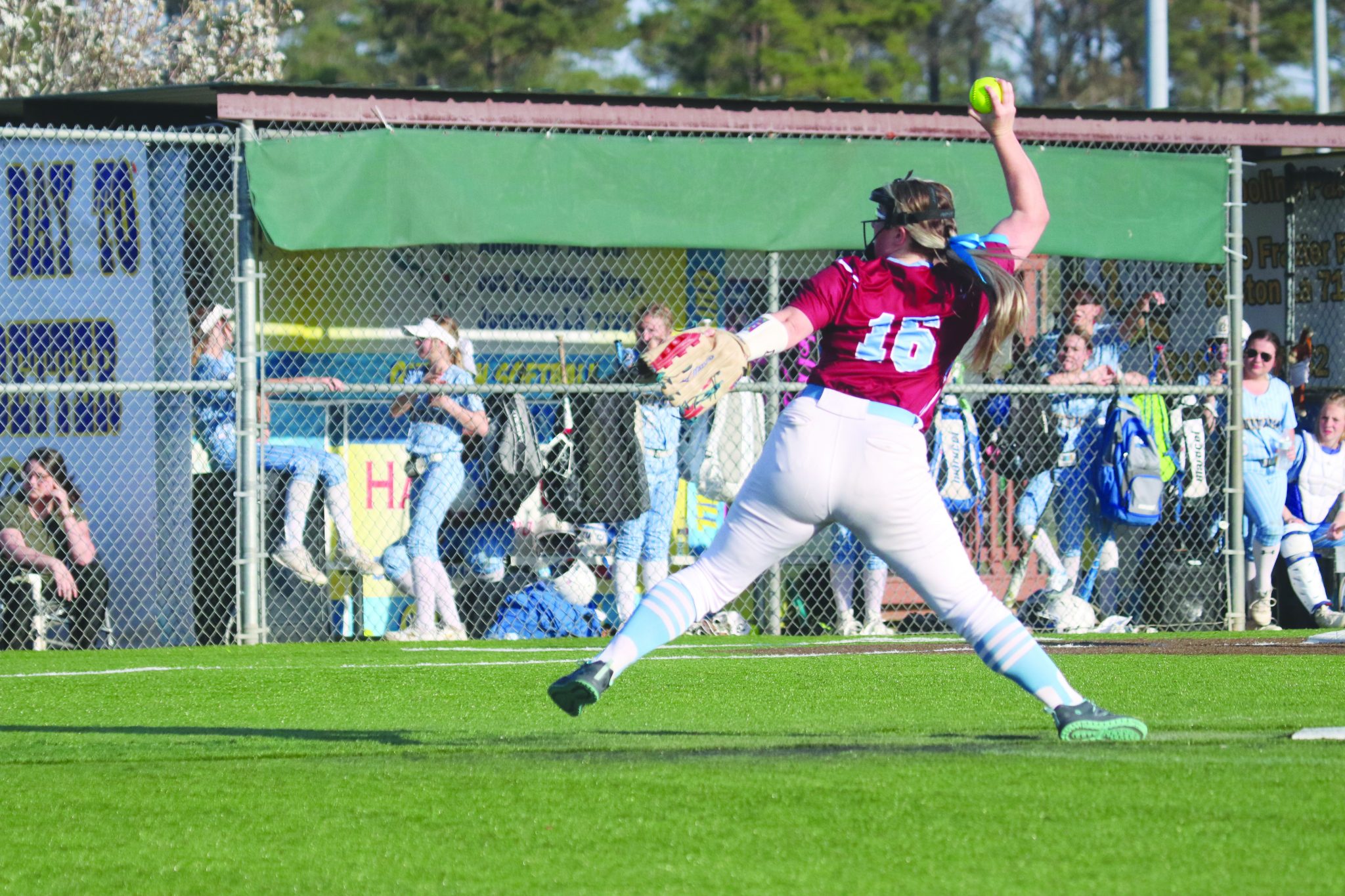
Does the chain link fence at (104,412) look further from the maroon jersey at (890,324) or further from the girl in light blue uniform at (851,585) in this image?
the maroon jersey at (890,324)

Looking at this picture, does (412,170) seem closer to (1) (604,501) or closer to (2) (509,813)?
(1) (604,501)

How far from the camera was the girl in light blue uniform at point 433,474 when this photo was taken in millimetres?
11211

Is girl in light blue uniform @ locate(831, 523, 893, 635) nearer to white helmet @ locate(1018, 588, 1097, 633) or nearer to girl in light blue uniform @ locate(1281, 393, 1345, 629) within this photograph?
white helmet @ locate(1018, 588, 1097, 633)

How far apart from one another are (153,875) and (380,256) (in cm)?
872

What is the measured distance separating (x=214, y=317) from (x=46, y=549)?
68.0 inches

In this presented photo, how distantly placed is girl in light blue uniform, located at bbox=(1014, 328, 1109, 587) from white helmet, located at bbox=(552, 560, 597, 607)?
296 cm

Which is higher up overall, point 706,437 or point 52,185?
point 52,185

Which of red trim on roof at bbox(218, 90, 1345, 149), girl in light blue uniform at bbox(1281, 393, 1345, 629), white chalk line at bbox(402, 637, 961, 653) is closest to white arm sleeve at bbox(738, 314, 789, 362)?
white chalk line at bbox(402, 637, 961, 653)

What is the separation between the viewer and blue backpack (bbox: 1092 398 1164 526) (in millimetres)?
11922

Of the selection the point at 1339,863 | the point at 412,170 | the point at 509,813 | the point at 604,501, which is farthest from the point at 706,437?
the point at 1339,863

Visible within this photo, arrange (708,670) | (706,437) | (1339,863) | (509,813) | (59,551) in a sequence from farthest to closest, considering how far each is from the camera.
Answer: (706,437), (59,551), (708,670), (509,813), (1339,863)

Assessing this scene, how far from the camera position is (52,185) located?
1096cm

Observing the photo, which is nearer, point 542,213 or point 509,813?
point 509,813

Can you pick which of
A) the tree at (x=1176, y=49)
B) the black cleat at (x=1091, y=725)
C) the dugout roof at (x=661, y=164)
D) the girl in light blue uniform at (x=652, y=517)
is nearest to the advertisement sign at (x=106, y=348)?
the dugout roof at (x=661, y=164)
